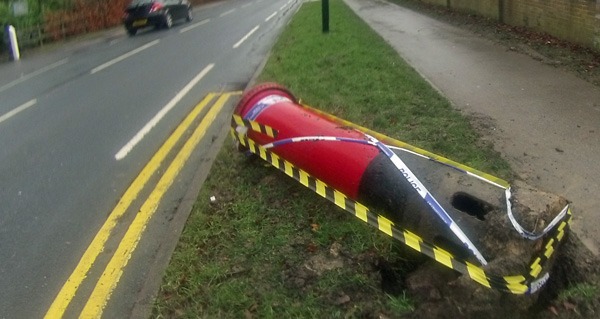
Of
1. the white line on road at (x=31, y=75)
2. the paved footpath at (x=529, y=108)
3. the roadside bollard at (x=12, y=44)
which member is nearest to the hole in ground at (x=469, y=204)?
the paved footpath at (x=529, y=108)

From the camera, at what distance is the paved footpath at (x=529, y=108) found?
5195mm

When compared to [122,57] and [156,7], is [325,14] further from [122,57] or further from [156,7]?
[156,7]

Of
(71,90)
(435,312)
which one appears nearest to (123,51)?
(71,90)

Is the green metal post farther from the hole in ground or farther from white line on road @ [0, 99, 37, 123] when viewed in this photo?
the hole in ground

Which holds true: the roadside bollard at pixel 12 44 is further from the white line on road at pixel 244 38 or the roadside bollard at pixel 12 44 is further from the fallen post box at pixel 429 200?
the fallen post box at pixel 429 200

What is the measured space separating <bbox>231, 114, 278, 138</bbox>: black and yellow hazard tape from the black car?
67.6 feet

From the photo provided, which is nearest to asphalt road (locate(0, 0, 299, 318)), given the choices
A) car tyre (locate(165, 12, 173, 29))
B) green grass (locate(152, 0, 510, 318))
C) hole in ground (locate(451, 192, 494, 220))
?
green grass (locate(152, 0, 510, 318))

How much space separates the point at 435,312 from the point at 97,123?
7.13 m

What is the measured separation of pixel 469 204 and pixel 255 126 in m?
2.41

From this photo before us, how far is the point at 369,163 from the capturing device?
172 inches

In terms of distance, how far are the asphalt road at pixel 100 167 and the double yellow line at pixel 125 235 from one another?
0.04 feet

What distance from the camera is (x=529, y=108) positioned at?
748 cm

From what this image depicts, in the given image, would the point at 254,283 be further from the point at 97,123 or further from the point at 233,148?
the point at 97,123

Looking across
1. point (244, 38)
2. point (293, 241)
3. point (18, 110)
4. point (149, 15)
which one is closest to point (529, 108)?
point (293, 241)
